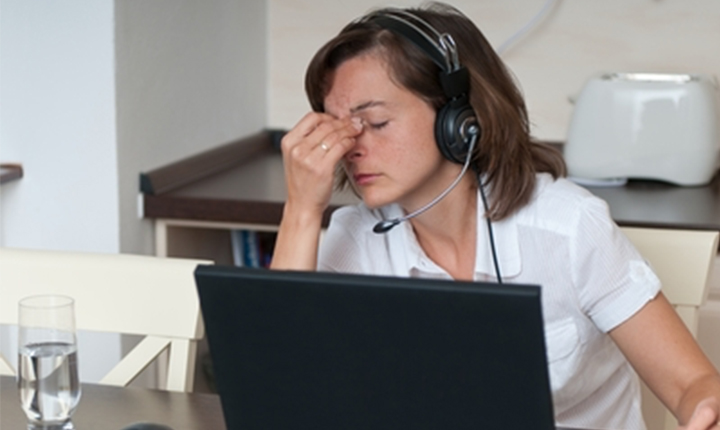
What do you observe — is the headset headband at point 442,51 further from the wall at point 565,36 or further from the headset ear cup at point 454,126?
the wall at point 565,36

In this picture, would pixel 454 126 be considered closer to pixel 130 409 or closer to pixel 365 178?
pixel 365 178

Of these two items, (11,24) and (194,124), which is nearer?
(11,24)

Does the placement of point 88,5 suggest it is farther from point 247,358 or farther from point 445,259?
point 247,358

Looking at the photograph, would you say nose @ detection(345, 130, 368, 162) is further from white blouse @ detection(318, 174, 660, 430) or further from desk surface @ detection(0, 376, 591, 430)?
desk surface @ detection(0, 376, 591, 430)

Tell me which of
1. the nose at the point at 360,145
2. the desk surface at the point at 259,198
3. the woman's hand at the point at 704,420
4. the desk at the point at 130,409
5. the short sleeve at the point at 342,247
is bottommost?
the desk at the point at 130,409

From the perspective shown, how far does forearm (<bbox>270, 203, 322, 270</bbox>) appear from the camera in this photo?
1335 millimetres

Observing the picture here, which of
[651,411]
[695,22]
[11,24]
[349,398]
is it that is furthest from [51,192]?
[695,22]

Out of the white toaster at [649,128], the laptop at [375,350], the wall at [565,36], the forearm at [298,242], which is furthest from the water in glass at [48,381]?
the wall at [565,36]

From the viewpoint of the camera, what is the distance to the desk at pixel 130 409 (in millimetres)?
1056

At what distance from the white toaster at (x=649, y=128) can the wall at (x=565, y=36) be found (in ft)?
0.44

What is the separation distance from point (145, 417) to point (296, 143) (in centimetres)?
41

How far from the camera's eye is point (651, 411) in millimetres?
1476

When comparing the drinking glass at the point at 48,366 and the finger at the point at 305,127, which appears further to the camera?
the finger at the point at 305,127

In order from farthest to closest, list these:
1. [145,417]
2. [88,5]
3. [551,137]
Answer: [551,137]
[88,5]
[145,417]
